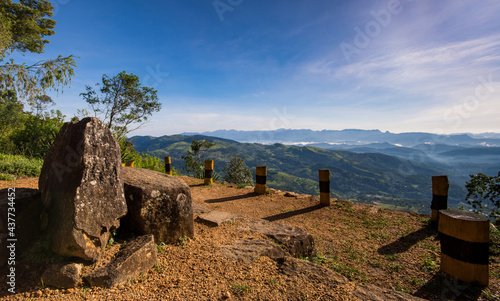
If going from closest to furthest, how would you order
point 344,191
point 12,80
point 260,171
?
point 260,171 < point 12,80 < point 344,191

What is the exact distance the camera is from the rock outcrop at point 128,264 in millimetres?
2387

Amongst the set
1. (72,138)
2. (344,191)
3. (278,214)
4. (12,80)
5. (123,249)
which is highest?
(12,80)

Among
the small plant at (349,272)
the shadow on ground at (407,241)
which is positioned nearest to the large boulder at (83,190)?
the small plant at (349,272)

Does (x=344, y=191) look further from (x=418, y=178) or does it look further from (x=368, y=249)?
(x=368, y=249)

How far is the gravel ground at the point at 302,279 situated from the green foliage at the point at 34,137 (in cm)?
1264

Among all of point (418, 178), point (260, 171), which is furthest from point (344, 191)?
point (260, 171)

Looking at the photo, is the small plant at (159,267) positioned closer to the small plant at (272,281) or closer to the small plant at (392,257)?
the small plant at (272,281)

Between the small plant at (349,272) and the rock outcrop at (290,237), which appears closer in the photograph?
the small plant at (349,272)

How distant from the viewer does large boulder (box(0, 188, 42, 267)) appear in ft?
8.45

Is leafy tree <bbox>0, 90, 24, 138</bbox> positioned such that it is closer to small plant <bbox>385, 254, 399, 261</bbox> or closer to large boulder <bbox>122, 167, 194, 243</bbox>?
large boulder <bbox>122, 167, 194, 243</bbox>

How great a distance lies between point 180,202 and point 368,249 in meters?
3.90

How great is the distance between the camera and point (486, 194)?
5.62m

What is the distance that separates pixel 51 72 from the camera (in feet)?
40.2

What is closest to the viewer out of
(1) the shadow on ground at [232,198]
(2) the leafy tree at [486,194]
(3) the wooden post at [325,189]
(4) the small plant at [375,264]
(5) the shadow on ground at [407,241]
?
(4) the small plant at [375,264]
